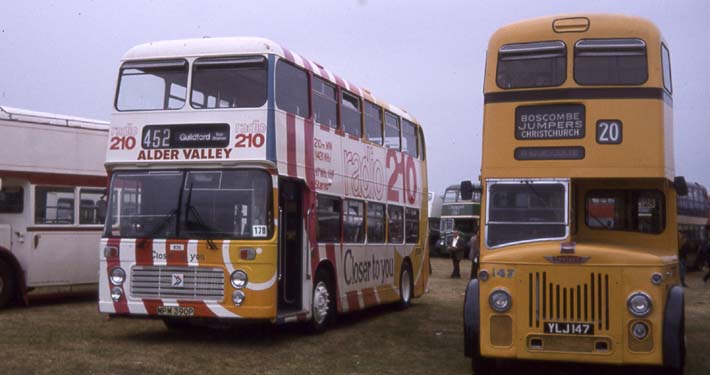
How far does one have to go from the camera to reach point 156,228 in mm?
13578

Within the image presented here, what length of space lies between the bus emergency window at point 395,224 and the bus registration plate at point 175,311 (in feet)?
22.2

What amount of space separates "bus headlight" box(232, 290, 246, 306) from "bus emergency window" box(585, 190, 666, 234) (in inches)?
183

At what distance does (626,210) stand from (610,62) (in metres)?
1.78

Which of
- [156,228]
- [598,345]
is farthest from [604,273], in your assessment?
[156,228]

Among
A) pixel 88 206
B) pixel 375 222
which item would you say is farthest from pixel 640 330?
pixel 88 206

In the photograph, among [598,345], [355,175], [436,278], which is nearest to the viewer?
[598,345]

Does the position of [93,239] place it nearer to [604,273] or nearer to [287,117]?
[287,117]

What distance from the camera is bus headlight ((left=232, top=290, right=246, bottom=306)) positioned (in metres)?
13.2

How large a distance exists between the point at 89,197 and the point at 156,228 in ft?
21.3

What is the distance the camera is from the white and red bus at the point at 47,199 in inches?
702

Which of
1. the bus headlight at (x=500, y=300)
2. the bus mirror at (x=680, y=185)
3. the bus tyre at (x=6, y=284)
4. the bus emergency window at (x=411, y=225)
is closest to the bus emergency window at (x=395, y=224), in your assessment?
the bus emergency window at (x=411, y=225)

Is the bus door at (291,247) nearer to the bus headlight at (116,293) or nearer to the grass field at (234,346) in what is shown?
the grass field at (234,346)

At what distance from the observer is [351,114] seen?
1736 cm

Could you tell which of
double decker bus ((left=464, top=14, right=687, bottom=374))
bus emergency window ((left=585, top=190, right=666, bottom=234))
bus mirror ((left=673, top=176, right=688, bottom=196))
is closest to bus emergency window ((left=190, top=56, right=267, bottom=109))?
double decker bus ((left=464, top=14, right=687, bottom=374))
